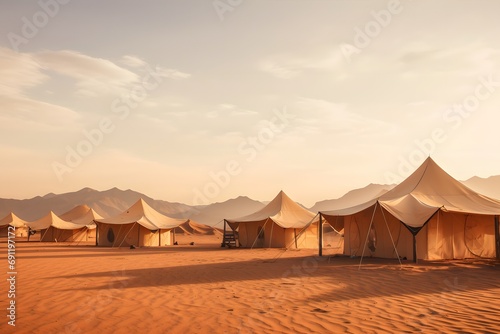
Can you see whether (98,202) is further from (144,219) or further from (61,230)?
(144,219)

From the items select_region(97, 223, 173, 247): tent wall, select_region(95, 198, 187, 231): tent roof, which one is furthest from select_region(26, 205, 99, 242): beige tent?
select_region(95, 198, 187, 231): tent roof

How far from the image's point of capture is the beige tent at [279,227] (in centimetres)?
2800

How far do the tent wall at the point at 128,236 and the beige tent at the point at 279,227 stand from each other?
18.5ft

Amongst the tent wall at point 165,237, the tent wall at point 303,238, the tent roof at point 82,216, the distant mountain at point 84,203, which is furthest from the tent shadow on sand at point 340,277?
the distant mountain at point 84,203

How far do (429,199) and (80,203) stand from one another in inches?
5182

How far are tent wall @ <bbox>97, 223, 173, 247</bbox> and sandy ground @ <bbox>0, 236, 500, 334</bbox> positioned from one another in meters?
16.2

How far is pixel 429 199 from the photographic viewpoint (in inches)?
719

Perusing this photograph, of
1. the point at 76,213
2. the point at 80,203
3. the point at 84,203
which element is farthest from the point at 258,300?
the point at 84,203

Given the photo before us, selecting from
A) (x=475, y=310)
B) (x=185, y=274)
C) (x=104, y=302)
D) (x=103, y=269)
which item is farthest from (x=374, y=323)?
(x=103, y=269)

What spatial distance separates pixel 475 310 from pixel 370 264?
8.25 metres

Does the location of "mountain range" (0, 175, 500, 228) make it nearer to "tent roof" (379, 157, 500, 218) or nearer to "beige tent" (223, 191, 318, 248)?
"beige tent" (223, 191, 318, 248)

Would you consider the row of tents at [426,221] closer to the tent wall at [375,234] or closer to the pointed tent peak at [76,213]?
the tent wall at [375,234]

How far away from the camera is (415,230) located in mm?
15914

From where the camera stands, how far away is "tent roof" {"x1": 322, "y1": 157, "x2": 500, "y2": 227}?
1662 centimetres
